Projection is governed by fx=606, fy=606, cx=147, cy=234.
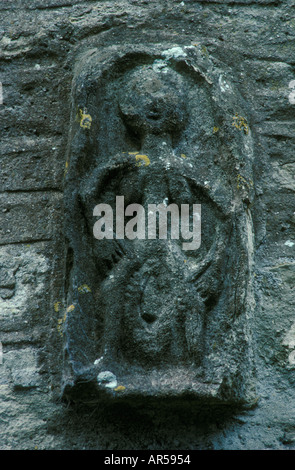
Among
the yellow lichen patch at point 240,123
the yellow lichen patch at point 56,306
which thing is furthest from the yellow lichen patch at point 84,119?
the yellow lichen patch at point 56,306

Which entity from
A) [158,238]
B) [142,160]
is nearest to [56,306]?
[158,238]

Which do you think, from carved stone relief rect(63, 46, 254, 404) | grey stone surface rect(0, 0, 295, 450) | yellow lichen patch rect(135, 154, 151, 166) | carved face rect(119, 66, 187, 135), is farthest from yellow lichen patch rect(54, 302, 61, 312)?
carved face rect(119, 66, 187, 135)

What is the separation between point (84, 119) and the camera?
7.38 feet

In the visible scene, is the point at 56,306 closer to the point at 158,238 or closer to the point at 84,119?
the point at 158,238

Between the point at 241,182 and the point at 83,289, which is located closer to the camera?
the point at 83,289

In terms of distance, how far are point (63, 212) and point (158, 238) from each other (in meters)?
0.39

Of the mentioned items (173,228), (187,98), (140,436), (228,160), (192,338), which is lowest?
(140,436)

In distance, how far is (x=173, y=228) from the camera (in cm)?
216

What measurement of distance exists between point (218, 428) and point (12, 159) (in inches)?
51.8

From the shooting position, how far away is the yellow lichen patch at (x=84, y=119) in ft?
7.36

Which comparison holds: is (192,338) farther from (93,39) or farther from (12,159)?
(93,39)

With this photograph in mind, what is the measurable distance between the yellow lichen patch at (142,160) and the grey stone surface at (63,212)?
13 cm

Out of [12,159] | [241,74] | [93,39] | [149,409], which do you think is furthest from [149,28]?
[149,409]

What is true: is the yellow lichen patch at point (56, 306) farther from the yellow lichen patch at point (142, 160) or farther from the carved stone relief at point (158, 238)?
the yellow lichen patch at point (142, 160)
